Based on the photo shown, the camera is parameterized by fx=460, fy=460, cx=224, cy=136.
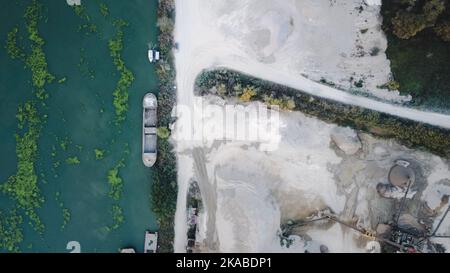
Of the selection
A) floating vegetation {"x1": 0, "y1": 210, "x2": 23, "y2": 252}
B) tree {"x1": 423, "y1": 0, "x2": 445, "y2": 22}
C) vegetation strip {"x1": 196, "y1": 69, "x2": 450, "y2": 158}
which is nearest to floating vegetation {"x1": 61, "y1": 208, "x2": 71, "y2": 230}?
floating vegetation {"x1": 0, "y1": 210, "x2": 23, "y2": 252}

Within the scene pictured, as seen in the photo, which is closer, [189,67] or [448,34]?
[448,34]

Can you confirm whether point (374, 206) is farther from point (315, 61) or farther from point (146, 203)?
point (146, 203)

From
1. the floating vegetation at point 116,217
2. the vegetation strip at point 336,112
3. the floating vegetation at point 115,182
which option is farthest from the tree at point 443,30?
the floating vegetation at point 116,217

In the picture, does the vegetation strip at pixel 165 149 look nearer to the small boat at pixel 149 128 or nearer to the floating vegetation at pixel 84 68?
the small boat at pixel 149 128

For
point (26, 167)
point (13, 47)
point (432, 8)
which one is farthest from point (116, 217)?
point (432, 8)

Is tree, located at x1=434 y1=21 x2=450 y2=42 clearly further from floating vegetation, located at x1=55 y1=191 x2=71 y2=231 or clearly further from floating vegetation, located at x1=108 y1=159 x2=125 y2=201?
floating vegetation, located at x1=55 y1=191 x2=71 y2=231
